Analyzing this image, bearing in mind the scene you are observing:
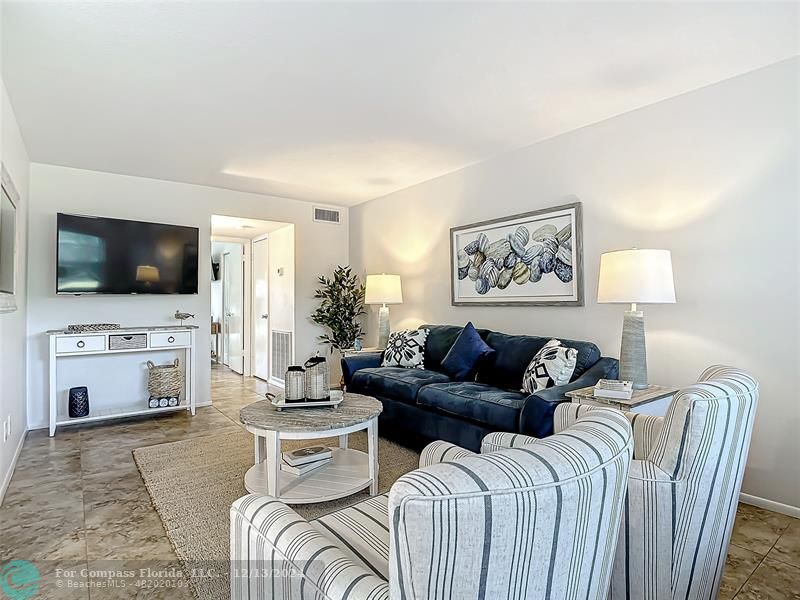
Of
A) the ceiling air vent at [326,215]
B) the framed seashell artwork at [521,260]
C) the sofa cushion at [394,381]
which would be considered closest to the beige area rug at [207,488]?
the sofa cushion at [394,381]

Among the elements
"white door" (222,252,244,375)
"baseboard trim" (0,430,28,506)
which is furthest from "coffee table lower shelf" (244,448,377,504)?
"white door" (222,252,244,375)

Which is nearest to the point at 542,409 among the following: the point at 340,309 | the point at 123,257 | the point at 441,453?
the point at 441,453

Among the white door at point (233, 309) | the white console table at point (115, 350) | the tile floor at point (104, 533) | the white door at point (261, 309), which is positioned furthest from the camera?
the white door at point (233, 309)

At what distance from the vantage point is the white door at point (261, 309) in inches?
253

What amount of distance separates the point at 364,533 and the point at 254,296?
5.96 meters

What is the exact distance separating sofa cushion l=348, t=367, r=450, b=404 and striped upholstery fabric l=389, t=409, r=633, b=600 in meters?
2.56

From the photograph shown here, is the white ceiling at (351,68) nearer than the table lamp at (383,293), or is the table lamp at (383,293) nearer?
the white ceiling at (351,68)

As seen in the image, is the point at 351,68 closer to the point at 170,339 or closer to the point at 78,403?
the point at 170,339

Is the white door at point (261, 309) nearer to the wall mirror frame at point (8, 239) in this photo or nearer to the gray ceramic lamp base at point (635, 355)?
the wall mirror frame at point (8, 239)

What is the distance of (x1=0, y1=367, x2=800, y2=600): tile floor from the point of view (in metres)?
1.82

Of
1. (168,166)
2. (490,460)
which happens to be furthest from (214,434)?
(490,460)

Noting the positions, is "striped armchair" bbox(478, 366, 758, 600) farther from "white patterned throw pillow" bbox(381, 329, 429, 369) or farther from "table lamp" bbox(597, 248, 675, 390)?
"white patterned throw pillow" bbox(381, 329, 429, 369)

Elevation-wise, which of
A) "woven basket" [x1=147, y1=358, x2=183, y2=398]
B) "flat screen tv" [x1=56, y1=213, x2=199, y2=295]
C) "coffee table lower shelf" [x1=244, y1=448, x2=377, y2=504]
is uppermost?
"flat screen tv" [x1=56, y1=213, x2=199, y2=295]

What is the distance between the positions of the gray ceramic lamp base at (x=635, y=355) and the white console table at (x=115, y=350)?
151 inches
